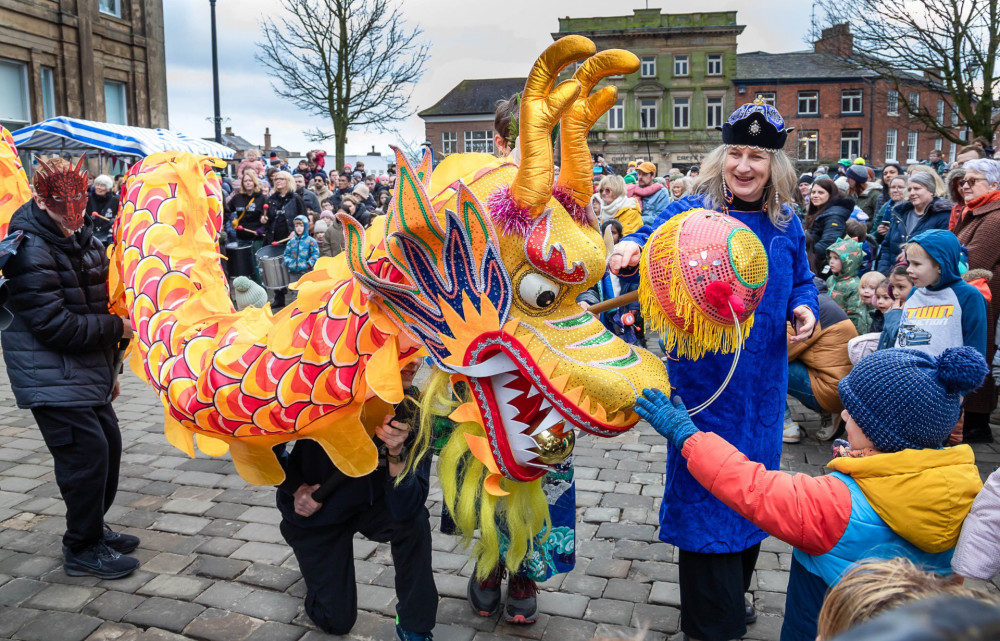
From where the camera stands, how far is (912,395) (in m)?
2.07

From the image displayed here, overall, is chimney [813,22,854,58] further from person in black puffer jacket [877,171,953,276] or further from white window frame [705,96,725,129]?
white window frame [705,96,725,129]

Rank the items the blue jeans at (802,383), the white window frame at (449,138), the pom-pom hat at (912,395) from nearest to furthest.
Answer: the pom-pom hat at (912,395), the blue jeans at (802,383), the white window frame at (449,138)

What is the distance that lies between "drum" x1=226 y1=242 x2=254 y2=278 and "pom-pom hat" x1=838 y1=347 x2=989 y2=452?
10.0m

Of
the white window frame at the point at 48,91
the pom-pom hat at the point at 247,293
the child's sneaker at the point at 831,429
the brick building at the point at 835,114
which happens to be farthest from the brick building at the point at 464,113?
the pom-pom hat at the point at 247,293

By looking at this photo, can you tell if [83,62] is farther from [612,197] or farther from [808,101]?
[808,101]

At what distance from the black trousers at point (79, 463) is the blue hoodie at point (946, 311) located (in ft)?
15.0

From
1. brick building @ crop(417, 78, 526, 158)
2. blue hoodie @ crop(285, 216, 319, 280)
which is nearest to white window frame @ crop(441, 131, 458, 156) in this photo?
brick building @ crop(417, 78, 526, 158)

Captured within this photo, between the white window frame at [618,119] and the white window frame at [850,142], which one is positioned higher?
the white window frame at [618,119]

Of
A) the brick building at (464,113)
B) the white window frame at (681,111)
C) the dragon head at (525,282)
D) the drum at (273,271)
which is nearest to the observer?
the dragon head at (525,282)

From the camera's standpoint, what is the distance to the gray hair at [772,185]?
2.81m

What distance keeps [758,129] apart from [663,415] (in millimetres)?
1154

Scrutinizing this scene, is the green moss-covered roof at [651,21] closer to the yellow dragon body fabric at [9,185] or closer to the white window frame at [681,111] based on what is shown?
the white window frame at [681,111]

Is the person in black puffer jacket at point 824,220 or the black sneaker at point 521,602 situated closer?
the black sneaker at point 521,602

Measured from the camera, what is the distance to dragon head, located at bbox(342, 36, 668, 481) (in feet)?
7.10
